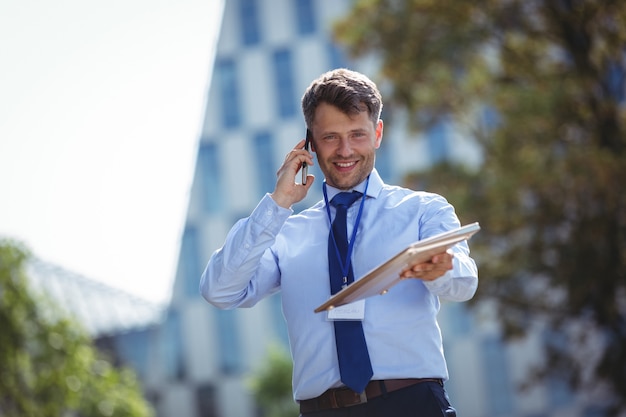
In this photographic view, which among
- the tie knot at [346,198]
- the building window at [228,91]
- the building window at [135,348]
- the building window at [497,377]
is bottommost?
the building window at [497,377]

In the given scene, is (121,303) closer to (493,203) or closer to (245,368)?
(245,368)

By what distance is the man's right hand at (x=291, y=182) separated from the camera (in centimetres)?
289

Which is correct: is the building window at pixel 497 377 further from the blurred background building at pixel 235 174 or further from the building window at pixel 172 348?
the building window at pixel 172 348

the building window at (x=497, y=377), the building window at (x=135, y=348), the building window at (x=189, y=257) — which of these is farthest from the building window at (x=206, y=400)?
the building window at (x=497, y=377)

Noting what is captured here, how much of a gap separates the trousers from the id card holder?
222 mm

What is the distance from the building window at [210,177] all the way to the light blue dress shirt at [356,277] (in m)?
29.4

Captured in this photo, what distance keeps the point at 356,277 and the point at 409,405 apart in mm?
386

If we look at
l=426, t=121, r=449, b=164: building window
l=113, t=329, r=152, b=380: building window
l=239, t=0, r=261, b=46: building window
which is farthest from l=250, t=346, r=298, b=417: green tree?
l=239, t=0, r=261, b=46: building window

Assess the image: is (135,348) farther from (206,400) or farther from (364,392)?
(364,392)

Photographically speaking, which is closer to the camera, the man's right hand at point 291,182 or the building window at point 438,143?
the man's right hand at point 291,182

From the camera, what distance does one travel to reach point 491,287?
1378 cm

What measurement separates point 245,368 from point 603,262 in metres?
20.1

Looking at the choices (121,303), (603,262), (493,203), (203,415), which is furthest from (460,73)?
(121,303)

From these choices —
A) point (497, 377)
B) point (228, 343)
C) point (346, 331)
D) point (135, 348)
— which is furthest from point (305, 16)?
point (346, 331)
